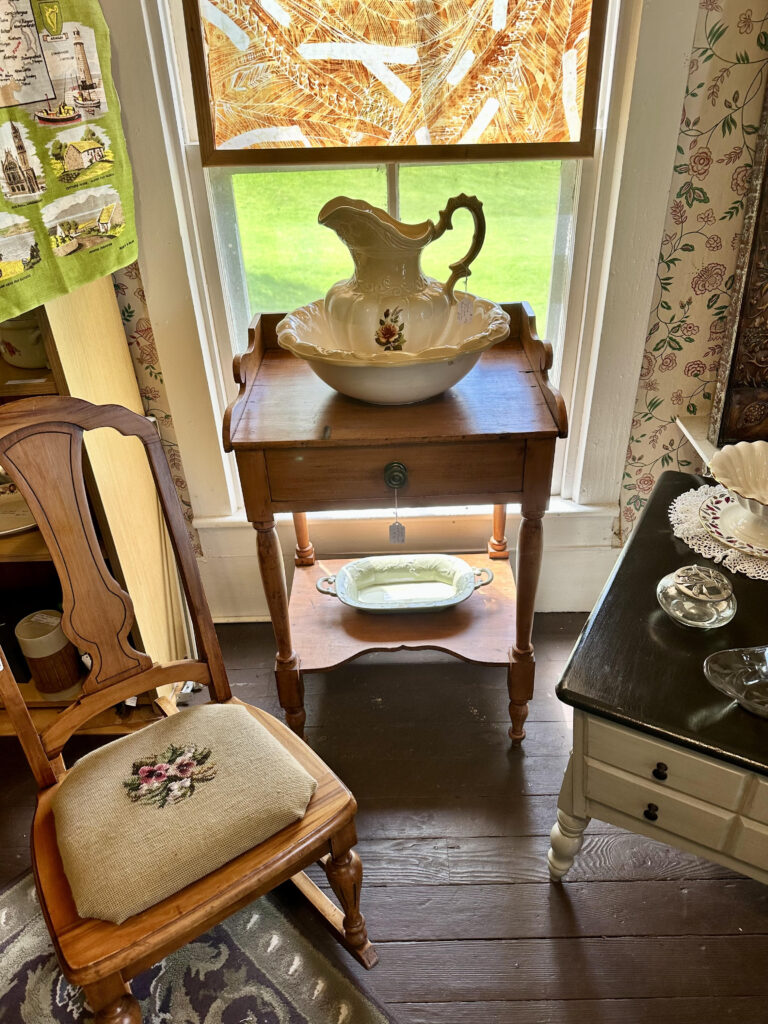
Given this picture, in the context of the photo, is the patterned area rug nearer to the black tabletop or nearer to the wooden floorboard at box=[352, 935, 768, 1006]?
the wooden floorboard at box=[352, 935, 768, 1006]

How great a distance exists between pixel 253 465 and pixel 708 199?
1091mm

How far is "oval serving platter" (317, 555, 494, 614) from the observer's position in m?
1.76

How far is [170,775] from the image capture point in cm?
113

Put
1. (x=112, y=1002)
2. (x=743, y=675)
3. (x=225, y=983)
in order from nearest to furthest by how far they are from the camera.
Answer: (x=112, y=1002), (x=743, y=675), (x=225, y=983)

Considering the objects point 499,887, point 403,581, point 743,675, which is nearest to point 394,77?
point 403,581

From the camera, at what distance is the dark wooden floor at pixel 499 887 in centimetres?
126

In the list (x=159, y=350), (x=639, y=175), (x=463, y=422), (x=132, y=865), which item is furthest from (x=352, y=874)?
(x=639, y=175)

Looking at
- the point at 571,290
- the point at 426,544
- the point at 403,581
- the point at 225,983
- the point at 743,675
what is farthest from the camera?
the point at 426,544

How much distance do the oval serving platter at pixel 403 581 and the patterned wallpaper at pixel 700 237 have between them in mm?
489

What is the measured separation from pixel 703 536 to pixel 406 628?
0.70 m

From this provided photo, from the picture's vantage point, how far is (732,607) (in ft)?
3.87

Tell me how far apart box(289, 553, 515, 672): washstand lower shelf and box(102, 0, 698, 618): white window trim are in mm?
234

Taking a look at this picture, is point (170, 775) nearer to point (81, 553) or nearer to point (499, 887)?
point (81, 553)

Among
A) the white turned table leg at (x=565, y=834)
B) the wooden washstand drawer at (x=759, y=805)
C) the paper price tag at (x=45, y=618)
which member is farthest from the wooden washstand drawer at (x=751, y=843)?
the paper price tag at (x=45, y=618)
